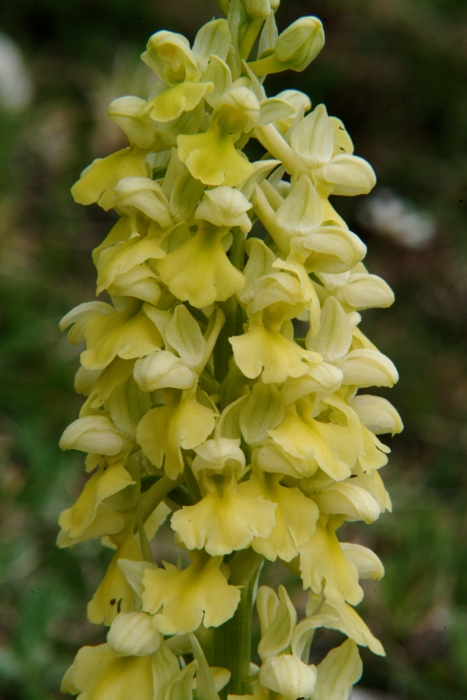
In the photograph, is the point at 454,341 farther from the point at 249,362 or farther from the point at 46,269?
the point at 249,362

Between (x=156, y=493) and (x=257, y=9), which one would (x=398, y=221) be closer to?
(x=257, y=9)

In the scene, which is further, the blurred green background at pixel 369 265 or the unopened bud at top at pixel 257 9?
the blurred green background at pixel 369 265

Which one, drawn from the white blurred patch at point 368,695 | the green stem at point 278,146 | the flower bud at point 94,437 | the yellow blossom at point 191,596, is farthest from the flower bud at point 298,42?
the white blurred patch at point 368,695

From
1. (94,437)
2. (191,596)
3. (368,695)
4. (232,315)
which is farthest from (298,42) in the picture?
(368,695)

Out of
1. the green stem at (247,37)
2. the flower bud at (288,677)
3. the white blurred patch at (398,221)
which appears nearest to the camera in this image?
the flower bud at (288,677)

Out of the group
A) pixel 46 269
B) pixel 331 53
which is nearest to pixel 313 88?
pixel 331 53

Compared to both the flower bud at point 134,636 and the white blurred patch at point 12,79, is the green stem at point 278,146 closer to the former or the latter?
the flower bud at point 134,636
